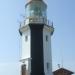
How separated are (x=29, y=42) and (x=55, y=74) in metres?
3.57

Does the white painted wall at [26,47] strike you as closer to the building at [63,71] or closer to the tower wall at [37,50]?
the tower wall at [37,50]

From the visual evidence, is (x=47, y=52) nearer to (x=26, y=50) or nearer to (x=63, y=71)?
(x=26, y=50)

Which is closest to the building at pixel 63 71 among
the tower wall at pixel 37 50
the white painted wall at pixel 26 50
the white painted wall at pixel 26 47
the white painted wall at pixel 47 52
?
the white painted wall at pixel 47 52

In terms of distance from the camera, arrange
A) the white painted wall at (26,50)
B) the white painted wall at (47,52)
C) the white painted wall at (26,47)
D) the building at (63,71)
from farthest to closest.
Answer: the white painted wall at (26,47)
the white painted wall at (47,52)
the white painted wall at (26,50)
the building at (63,71)

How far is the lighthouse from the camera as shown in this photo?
91.5 ft

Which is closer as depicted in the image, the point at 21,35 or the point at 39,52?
the point at 39,52

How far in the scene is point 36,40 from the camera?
93.1 feet

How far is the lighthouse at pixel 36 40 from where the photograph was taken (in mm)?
27875

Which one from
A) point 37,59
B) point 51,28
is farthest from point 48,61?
point 51,28

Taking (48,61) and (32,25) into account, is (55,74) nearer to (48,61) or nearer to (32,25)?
(48,61)

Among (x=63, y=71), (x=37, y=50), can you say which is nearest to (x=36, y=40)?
(x=37, y=50)

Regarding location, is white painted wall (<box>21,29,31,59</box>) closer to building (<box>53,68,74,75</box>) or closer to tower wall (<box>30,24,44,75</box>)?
tower wall (<box>30,24,44,75</box>)

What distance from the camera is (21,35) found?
98.6 ft

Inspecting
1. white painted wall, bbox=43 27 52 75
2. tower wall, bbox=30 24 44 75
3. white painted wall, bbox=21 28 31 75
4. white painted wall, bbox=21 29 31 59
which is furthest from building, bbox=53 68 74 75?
white painted wall, bbox=21 29 31 59
